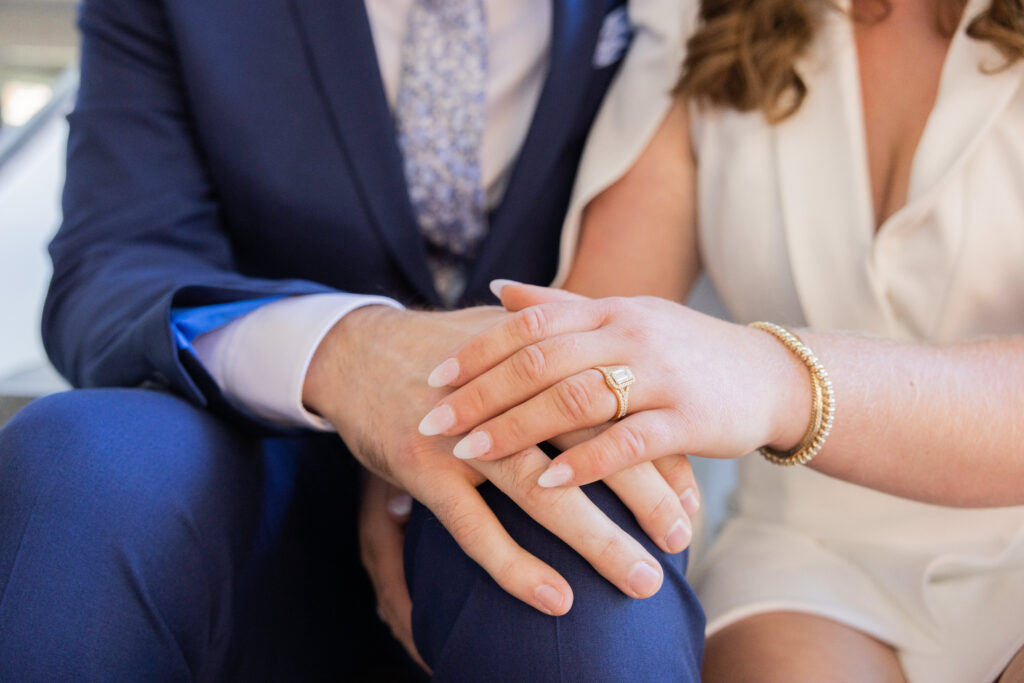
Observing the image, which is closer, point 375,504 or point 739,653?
point 739,653

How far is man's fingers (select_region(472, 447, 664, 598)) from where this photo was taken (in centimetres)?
58

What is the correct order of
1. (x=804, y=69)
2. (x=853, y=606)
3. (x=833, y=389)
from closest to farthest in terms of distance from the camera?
(x=833, y=389) → (x=853, y=606) → (x=804, y=69)

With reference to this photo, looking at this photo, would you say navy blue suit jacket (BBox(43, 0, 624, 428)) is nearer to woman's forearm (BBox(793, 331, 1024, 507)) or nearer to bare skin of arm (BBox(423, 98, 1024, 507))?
bare skin of arm (BBox(423, 98, 1024, 507))

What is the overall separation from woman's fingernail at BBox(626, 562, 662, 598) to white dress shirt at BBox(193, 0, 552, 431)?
1.16 ft

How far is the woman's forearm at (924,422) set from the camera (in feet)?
2.25

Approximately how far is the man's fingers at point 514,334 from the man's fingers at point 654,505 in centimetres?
13

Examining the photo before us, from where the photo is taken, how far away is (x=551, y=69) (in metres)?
Answer: 1.00

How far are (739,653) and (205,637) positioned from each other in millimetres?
484

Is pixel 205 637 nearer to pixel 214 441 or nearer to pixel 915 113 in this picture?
pixel 214 441

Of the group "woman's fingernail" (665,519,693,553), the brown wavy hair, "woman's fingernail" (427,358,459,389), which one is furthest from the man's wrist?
the brown wavy hair

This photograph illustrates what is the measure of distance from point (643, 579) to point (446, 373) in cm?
23

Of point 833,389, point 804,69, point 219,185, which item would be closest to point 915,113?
point 804,69

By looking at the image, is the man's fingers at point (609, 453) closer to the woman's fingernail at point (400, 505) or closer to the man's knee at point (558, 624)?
the man's knee at point (558, 624)

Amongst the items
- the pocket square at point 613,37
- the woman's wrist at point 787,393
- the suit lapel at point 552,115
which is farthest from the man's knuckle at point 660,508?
the pocket square at point 613,37
